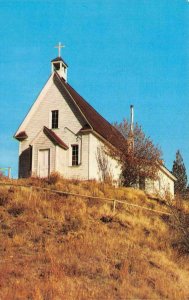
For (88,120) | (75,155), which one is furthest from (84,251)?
(88,120)

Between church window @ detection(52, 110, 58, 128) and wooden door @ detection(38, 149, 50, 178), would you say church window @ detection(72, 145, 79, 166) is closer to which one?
wooden door @ detection(38, 149, 50, 178)

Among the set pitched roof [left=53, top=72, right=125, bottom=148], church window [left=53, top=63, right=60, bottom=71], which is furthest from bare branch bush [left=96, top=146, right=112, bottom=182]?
church window [left=53, top=63, right=60, bottom=71]

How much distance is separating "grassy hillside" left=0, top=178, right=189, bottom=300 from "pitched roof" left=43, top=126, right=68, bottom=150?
23.7ft

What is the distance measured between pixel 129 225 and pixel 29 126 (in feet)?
48.7

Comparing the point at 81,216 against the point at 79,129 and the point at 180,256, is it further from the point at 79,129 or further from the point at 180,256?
the point at 79,129

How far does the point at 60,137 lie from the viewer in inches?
1254

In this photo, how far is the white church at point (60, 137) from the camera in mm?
30641

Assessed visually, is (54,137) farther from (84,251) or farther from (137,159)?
(84,251)

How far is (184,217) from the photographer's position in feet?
63.6

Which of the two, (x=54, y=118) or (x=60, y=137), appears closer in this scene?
(x=60, y=137)

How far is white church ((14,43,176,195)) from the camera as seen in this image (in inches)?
1206

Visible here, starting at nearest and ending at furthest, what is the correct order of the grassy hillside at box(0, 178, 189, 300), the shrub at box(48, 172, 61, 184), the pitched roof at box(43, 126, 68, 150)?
the grassy hillside at box(0, 178, 189, 300), the shrub at box(48, 172, 61, 184), the pitched roof at box(43, 126, 68, 150)

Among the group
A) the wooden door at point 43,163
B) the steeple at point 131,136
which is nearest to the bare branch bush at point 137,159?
the steeple at point 131,136

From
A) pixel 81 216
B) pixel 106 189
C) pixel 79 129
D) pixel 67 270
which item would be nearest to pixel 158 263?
pixel 67 270
